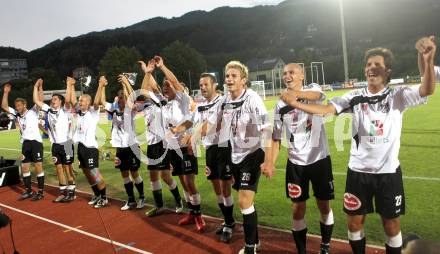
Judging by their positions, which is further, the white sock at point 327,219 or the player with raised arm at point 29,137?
the player with raised arm at point 29,137

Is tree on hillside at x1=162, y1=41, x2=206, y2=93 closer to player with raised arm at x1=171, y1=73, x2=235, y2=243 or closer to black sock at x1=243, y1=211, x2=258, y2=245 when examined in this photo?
player with raised arm at x1=171, y1=73, x2=235, y2=243

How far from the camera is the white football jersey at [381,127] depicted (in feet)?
12.7

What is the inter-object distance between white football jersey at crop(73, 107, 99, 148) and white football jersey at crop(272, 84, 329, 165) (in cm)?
519

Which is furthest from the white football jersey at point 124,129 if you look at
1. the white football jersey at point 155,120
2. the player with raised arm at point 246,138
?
the player with raised arm at point 246,138

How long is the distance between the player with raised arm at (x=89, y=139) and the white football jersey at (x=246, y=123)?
170 inches

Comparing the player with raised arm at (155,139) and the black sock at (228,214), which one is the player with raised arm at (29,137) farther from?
the black sock at (228,214)

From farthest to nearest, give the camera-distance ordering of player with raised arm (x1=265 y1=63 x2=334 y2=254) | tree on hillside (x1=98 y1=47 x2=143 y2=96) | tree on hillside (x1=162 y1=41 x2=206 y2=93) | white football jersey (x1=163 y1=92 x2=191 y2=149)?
tree on hillside (x1=162 y1=41 x2=206 y2=93), tree on hillside (x1=98 y1=47 x2=143 y2=96), white football jersey (x1=163 y1=92 x2=191 y2=149), player with raised arm (x1=265 y1=63 x2=334 y2=254)

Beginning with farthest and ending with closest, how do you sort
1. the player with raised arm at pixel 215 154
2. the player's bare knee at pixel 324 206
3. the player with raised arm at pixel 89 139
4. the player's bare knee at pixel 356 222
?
the player with raised arm at pixel 89 139 < the player with raised arm at pixel 215 154 < the player's bare knee at pixel 324 206 < the player's bare knee at pixel 356 222

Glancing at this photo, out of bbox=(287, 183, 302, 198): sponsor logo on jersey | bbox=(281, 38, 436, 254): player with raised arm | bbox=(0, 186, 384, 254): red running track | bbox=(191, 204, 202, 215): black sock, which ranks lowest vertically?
bbox=(0, 186, 384, 254): red running track

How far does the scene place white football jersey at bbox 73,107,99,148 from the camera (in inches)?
342

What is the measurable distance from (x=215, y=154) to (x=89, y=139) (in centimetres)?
380

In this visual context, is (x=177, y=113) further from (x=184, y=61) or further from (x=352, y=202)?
(x=184, y=61)

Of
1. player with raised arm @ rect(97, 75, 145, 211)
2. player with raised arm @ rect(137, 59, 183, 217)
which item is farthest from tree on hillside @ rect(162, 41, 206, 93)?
player with raised arm @ rect(137, 59, 183, 217)

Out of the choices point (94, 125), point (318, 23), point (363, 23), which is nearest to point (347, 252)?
point (94, 125)
